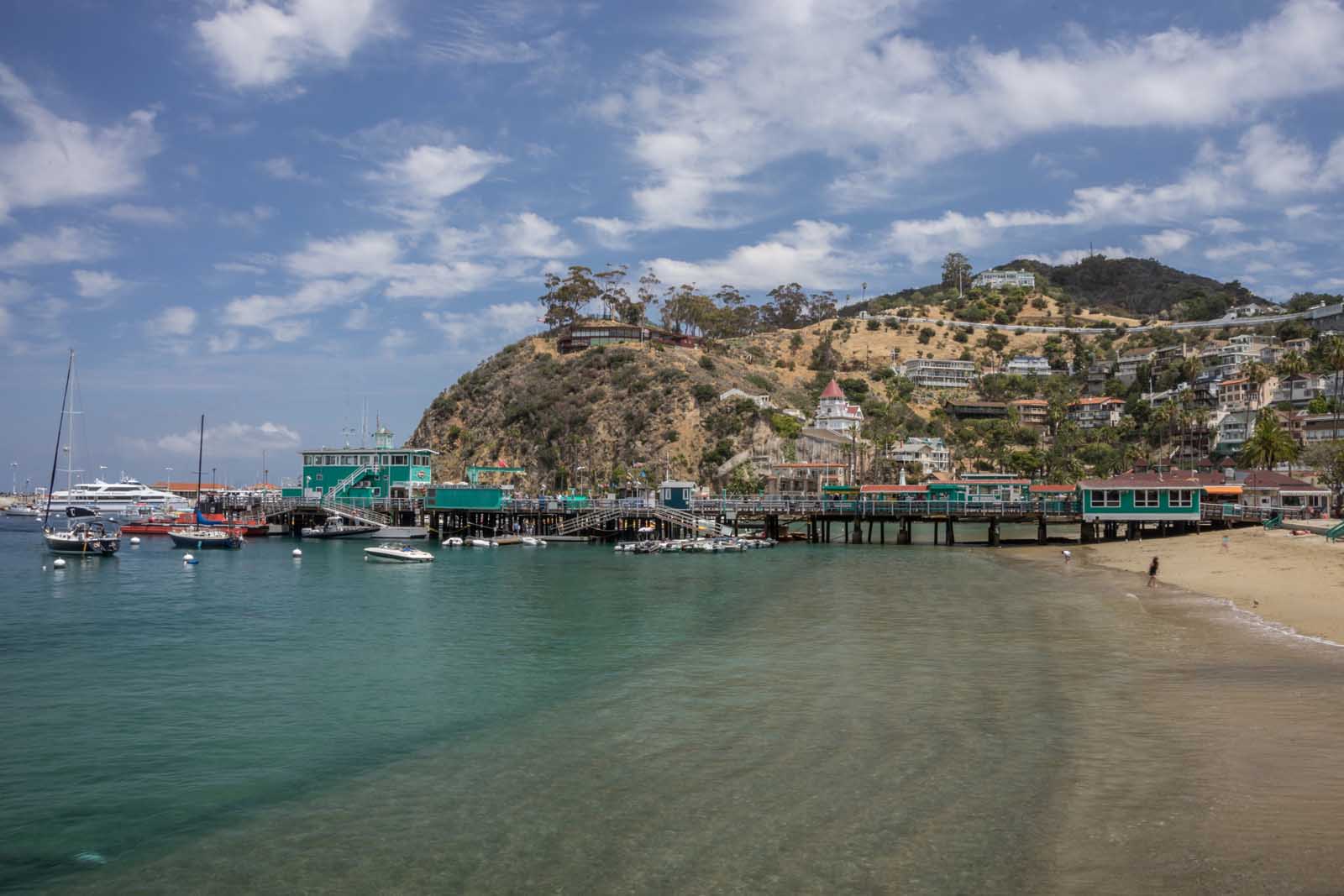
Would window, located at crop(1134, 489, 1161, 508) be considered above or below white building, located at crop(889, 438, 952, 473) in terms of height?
below

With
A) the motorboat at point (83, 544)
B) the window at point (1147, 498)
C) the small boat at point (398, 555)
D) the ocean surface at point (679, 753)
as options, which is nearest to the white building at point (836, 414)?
the window at point (1147, 498)

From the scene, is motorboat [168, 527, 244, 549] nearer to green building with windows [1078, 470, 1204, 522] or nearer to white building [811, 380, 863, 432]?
green building with windows [1078, 470, 1204, 522]

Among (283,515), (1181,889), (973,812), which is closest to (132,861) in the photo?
(973,812)

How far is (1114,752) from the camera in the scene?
57.0 ft

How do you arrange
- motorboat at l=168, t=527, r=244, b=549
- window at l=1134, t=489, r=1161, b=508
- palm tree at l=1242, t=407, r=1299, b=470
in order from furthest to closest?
palm tree at l=1242, t=407, r=1299, b=470 → motorboat at l=168, t=527, r=244, b=549 → window at l=1134, t=489, r=1161, b=508

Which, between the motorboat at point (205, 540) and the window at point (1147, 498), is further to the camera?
the motorboat at point (205, 540)

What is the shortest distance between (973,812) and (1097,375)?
190937mm

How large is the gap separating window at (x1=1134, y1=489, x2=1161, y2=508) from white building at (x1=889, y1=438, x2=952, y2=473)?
215 ft

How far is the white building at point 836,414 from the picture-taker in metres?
142

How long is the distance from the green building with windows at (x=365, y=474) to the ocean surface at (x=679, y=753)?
2273 inches

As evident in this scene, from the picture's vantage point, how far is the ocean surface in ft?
42.3

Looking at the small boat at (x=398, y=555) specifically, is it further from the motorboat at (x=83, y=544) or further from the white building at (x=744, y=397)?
the white building at (x=744, y=397)

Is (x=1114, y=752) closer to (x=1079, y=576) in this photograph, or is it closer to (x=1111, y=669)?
(x=1111, y=669)

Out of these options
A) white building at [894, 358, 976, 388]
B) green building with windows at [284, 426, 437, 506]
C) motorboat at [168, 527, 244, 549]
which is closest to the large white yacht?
green building with windows at [284, 426, 437, 506]
